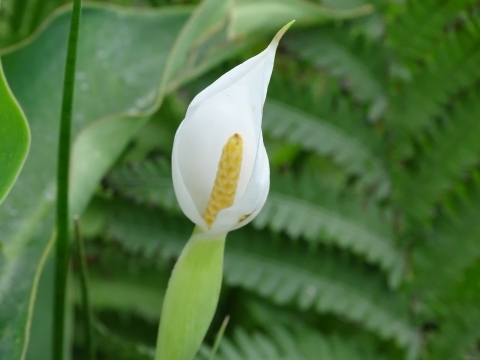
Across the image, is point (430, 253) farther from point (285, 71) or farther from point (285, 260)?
point (285, 71)

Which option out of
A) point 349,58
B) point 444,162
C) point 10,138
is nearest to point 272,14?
point 349,58

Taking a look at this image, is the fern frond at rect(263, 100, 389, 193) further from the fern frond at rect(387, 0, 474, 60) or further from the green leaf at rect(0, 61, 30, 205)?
the green leaf at rect(0, 61, 30, 205)

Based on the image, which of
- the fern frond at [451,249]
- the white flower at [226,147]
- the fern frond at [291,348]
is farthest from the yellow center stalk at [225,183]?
the fern frond at [451,249]

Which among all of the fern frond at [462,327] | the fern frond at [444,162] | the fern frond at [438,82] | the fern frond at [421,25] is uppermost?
the fern frond at [421,25]

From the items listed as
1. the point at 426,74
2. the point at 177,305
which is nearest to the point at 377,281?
the point at 426,74

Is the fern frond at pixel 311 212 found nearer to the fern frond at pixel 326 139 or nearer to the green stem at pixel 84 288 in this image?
the fern frond at pixel 326 139

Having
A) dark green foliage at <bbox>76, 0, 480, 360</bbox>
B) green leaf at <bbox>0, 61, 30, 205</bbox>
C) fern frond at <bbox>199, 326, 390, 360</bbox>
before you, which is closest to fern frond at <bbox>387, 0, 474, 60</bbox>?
dark green foliage at <bbox>76, 0, 480, 360</bbox>

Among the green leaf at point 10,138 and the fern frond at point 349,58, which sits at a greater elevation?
the green leaf at point 10,138

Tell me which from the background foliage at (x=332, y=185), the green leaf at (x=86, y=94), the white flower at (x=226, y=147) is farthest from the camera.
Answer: the background foliage at (x=332, y=185)
